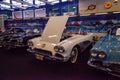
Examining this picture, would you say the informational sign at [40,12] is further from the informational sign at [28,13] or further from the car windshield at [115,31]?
the car windshield at [115,31]

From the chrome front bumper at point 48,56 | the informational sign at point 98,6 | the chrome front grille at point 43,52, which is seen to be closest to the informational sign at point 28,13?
the informational sign at point 98,6

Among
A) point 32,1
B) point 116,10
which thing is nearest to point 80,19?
point 116,10

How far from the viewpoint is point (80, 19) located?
686cm

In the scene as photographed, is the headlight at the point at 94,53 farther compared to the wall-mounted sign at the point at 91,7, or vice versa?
the wall-mounted sign at the point at 91,7

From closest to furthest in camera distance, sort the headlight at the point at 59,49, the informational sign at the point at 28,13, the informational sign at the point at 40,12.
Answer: the headlight at the point at 59,49 < the informational sign at the point at 40,12 < the informational sign at the point at 28,13

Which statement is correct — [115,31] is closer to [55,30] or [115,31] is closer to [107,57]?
[107,57]

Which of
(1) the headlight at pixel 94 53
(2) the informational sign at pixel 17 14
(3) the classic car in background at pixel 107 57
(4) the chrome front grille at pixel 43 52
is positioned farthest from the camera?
(2) the informational sign at pixel 17 14

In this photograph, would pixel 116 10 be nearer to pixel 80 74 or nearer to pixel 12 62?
pixel 80 74

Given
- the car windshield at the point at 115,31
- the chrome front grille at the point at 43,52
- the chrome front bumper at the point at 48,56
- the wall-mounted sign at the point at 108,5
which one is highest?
the wall-mounted sign at the point at 108,5

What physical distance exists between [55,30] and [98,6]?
8.32 ft

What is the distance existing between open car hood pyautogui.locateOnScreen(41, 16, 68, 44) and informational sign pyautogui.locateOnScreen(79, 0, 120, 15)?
6.74ft

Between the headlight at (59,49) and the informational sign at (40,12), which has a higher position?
the informational sign at (40,12)

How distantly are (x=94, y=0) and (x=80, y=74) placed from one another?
11.9ft

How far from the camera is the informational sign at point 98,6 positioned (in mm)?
4785
